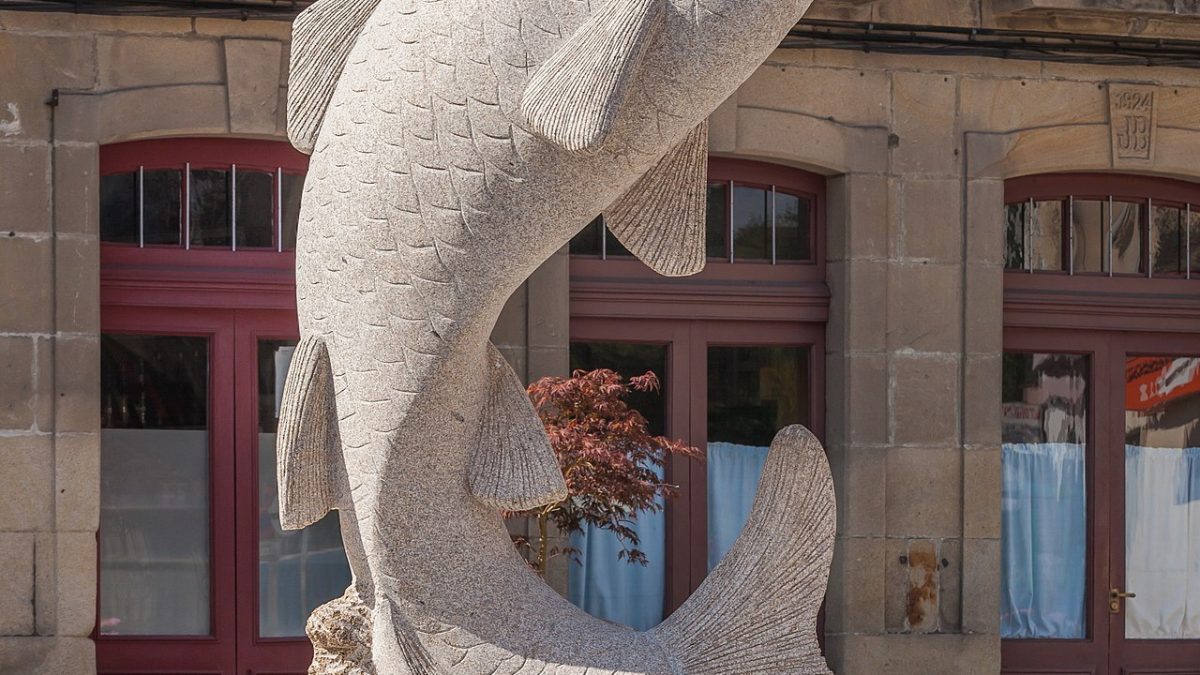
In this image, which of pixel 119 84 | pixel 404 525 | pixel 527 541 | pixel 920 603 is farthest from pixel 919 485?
pixel 404 525

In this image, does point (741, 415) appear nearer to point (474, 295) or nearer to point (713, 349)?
point (713, 349)

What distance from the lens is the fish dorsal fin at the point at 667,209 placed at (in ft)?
11.7

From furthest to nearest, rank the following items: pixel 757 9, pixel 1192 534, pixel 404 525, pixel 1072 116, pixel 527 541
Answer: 1. pixel 1192 534
2. pixel 1072 116
3. pixel 527 541
4. pixel 404 525
5. pixel 757 9

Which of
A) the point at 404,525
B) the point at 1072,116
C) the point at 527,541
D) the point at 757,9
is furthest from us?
the point at 1072,116

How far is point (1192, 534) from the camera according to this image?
356 inches

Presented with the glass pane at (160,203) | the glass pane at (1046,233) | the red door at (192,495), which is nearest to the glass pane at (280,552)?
the red door at (192,495)

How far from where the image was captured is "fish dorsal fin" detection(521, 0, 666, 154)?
3137 millimetres

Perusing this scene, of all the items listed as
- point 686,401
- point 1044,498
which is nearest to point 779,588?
point 686,401

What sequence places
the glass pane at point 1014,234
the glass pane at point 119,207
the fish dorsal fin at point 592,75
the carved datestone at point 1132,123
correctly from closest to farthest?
the fish dorsal fin at point 592,75
the glass pane at point 119,207
the carved datestone at point 1132,123
the glass pane at point 1014,234

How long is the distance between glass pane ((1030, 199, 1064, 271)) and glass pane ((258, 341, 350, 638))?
3.69 m

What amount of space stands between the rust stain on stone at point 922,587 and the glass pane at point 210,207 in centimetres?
351

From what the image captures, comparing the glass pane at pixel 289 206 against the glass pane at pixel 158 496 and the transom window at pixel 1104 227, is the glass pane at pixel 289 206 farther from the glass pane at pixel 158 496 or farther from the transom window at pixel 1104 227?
the transom window at pixel 1104 227

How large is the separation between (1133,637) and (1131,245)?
2.00 meters

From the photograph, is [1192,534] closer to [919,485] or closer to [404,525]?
[919,485]
